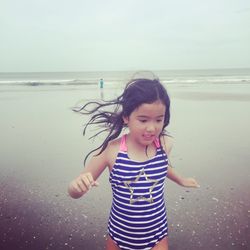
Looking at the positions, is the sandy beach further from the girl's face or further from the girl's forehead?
the girl's forehead

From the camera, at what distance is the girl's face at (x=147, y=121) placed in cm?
210

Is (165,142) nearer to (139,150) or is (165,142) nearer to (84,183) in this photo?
(139,150)

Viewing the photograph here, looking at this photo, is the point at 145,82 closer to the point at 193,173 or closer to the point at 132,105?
the point at 132,105

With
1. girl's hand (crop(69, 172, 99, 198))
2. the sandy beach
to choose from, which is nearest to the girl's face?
girl's hand (crop(69, 172, 99, 198))

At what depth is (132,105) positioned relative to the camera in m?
2.16

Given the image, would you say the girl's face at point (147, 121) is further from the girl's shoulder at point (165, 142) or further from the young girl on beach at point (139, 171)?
the girl's shoulder at point (165, 142)

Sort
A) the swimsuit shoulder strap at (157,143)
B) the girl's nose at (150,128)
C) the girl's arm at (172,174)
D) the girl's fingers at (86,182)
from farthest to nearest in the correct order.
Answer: the girl's arm at (172,174)
the swimsuit shoulder strap at (157,143)
the girl's nose at (150,128)
the girl's fingers at (86,182)

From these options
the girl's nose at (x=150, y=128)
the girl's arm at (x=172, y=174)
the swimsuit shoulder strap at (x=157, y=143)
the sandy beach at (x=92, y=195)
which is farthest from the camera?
the sandy beach at (x=92, y=195)

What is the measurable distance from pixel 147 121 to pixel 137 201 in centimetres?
54

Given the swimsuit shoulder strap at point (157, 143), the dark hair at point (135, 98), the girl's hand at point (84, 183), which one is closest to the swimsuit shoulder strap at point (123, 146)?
the dark hair at point (135, 98)

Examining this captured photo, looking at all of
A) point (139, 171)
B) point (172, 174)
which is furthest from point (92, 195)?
point (139, 171)

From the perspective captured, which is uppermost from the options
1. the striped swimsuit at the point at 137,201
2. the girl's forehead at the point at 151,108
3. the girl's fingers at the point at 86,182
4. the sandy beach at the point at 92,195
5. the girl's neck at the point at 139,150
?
the girl's forehead at the point at 151,108

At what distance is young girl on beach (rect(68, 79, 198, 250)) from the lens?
2.11 meters

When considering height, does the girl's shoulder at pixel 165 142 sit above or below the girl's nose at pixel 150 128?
below
